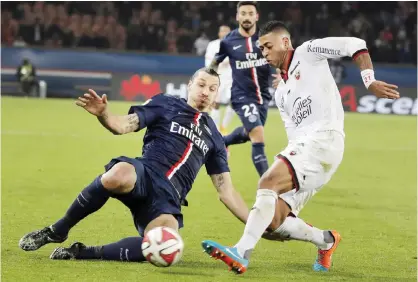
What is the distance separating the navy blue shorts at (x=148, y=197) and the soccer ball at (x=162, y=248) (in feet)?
1.62

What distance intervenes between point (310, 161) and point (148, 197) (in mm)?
1258

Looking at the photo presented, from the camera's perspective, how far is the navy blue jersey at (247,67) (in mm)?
11766

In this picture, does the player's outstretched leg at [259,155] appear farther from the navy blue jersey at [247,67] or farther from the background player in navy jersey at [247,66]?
the navy blue jersey at [247,67]

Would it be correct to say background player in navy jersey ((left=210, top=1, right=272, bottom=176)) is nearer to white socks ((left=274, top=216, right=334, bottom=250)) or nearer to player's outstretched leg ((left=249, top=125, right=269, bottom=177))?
player's outstretched leg ((left=249, top=125, right=269, bottom=177))

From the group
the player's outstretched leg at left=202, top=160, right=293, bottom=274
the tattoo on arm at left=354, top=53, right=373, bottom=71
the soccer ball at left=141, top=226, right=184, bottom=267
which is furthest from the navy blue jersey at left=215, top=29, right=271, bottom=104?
the soccer ball at left=141, top=226, right=184, bottom=267

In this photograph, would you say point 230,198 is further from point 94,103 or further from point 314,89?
point 94,103

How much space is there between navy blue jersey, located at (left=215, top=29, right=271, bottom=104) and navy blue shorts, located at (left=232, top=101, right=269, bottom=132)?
6 centimetres

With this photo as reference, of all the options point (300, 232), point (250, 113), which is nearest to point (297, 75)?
point (300, 232)

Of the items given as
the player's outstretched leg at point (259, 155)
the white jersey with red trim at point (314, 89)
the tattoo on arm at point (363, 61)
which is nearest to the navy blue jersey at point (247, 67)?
the player's outstretched leg at point (259, 155)

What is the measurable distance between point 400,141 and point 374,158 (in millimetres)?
3146

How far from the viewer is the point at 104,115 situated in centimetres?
607

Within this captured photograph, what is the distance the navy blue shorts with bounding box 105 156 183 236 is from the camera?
6.57 meters

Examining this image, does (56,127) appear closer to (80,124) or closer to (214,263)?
(80,124)

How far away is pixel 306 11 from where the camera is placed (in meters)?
29.4
